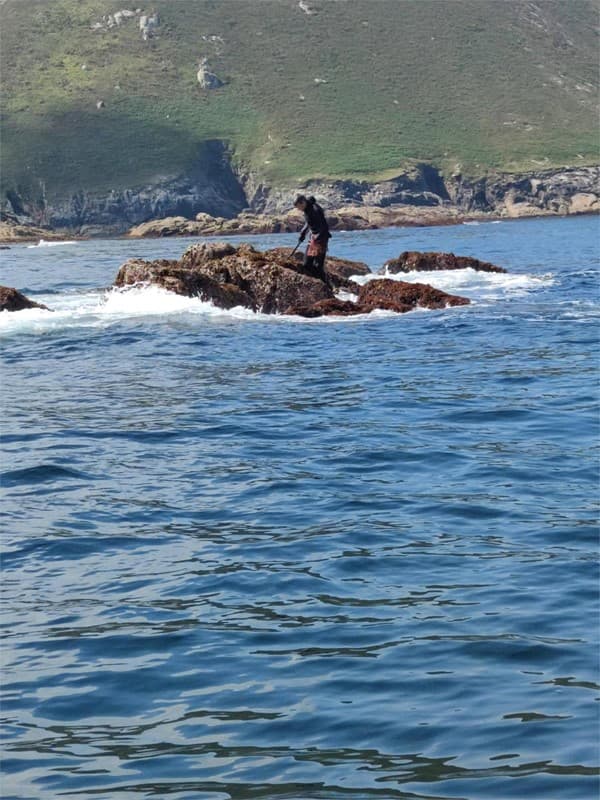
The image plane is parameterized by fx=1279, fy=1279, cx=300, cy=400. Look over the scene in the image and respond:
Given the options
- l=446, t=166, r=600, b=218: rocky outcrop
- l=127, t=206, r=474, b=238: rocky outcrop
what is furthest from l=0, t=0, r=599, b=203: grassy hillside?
l=127, t=206, r=474, b=238: rocky outcrop

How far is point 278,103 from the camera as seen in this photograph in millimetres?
183250

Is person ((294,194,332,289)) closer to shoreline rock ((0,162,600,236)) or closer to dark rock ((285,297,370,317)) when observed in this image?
dark rock ((285,297,370,317))

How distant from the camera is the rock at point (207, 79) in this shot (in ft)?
611

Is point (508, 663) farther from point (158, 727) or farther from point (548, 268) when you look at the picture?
point (548, 268)

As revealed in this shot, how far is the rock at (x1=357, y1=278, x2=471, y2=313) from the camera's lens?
1032 inches

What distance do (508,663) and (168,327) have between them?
56.9 feet

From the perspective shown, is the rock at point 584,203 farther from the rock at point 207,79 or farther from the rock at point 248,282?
the rock at point 248,282

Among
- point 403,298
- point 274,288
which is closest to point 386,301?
point 403,298

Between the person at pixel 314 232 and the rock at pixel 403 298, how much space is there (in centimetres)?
117

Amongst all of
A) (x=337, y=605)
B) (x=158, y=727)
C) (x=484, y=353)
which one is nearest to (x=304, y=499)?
(x=337, y=605)

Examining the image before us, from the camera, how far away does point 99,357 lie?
64.4ft

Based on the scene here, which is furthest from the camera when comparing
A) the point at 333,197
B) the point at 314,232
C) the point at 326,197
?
the point at 326,197

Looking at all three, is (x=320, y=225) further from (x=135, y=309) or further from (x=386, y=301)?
(x=135, y=309)

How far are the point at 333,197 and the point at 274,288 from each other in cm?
13011
